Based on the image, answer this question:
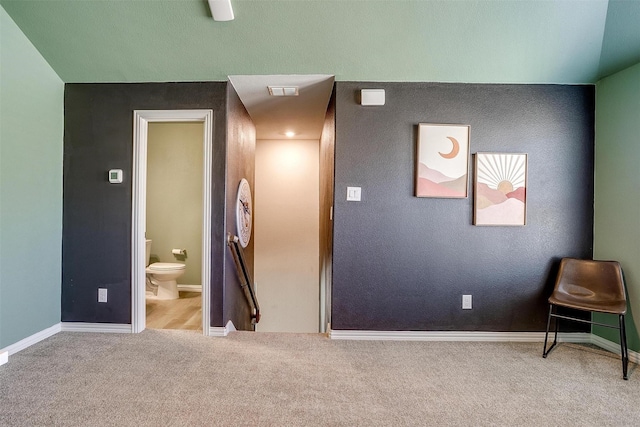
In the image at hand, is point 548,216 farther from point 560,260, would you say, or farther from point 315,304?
point 315,304

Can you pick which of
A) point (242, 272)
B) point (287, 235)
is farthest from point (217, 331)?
point (287, 235)

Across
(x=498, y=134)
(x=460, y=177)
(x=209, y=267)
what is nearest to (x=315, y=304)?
(x=209, y=267)

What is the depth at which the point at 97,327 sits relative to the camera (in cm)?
271

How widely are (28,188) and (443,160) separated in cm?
339

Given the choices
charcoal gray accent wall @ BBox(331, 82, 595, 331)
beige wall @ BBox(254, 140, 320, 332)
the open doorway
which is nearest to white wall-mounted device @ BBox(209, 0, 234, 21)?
charcoal gray accent wall @ BBox(331, 82, 595, 331)

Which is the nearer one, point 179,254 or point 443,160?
point 443,160

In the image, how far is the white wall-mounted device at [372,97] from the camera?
256 cm

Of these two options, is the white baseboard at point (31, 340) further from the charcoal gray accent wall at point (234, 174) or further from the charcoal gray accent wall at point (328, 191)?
the charcoal gray accent wall at point (328, 191)

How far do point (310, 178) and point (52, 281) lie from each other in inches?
122

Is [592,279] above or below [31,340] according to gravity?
above

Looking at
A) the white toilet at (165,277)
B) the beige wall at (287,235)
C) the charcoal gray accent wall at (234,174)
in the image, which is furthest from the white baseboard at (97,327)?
the beige wall at (287,235)

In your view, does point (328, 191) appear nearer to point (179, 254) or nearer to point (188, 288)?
point (179, 254)

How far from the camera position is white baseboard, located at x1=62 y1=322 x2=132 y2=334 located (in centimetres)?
270

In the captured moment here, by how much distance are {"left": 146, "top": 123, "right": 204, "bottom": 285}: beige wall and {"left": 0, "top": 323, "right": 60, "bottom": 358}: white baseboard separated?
75.4 inches
